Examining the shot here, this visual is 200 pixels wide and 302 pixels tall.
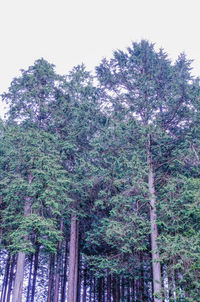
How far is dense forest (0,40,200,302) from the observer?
9.54m

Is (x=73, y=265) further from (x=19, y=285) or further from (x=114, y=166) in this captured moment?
(x=114, y=166)

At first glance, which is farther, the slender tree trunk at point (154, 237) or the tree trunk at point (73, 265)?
the tree trunk at point (73, 265)

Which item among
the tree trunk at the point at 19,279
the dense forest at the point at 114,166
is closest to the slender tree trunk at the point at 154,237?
→ the dense forest at the point at 114,166

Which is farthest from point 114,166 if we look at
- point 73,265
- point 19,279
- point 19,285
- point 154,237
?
point 19,285

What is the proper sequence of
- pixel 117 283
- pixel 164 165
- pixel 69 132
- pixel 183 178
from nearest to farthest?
pixel 183 178 < pixel 164 165 < pixel 69 132 < pixel 117 283

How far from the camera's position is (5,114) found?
548 inches

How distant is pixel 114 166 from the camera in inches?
442

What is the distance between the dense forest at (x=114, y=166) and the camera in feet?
31.3

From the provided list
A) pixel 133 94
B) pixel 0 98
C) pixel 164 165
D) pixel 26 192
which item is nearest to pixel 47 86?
pixel 0 98

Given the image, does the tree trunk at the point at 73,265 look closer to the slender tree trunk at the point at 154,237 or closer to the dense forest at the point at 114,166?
the dense forest at the point at 114,166

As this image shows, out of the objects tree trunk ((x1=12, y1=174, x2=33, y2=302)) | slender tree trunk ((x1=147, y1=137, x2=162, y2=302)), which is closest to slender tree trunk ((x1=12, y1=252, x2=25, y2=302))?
tree trunk ((x1=12, y1=174, x2=33, y2=302))

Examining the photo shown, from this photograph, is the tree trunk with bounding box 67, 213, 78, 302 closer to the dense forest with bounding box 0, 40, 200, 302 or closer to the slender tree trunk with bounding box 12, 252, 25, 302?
the dense forest with bounding box 0, 40, 200, 302

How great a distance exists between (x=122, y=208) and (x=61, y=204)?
2.81 metres

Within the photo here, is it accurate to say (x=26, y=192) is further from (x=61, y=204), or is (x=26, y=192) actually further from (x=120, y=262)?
(x=120, y=262)
